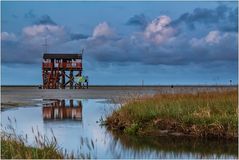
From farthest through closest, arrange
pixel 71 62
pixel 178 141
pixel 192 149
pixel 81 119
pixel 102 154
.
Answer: pixel 71 62
pixel 81 119
pixel 178 141
pixel 192 149
pixel 102 154

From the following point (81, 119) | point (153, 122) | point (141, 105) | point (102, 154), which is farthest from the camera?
point (81, 119)

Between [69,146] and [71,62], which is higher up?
[71,62]

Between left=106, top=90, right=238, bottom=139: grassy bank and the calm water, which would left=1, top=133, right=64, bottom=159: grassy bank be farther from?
left=106, top=90, right=238, bottom=139: grassy bank

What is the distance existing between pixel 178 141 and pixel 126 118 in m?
3.28

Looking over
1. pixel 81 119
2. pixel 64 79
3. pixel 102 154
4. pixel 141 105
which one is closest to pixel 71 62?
pixel 64 79

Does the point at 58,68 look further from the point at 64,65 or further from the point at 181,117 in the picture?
the point at 181,117

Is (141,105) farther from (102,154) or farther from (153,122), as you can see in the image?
(102,154)

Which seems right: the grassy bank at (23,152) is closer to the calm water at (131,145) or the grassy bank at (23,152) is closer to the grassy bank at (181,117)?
the calm water at (131,145)

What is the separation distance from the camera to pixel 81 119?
2867cm

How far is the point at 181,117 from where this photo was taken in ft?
66.6

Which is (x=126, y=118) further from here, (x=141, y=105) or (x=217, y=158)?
(x=217, y=158)

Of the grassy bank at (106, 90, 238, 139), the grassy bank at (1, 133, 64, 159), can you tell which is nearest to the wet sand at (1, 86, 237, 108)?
the grassy bank at (106, 90, 238, 139)

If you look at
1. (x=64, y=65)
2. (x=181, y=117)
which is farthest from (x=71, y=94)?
(x=181, y=117)

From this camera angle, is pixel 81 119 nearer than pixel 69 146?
No
